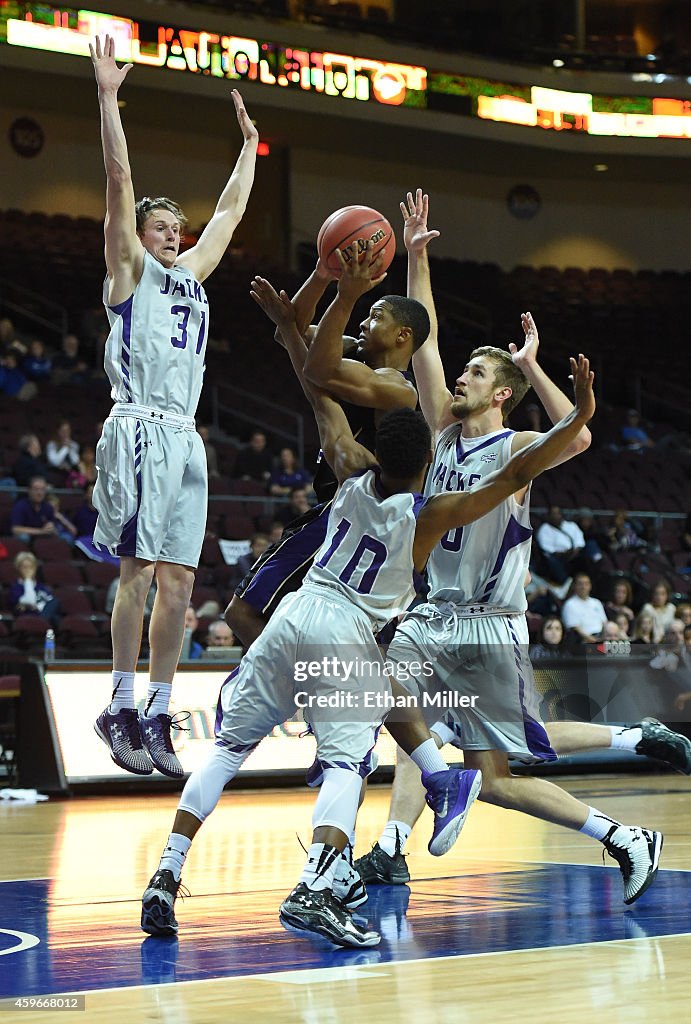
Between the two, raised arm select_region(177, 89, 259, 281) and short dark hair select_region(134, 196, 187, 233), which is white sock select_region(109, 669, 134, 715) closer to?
raised arm select_region(177, 89, 259, 281)

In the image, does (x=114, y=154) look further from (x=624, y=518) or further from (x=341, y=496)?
(x=624, y=518)

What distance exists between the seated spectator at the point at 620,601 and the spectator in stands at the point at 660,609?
178mm

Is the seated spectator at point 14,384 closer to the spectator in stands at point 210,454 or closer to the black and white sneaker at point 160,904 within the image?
the spectator in stands at point 210,454

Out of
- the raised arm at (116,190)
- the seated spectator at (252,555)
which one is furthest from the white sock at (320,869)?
the seated spectator at (252,555)

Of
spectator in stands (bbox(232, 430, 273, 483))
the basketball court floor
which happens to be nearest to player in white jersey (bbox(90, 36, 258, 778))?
the basketball court floor

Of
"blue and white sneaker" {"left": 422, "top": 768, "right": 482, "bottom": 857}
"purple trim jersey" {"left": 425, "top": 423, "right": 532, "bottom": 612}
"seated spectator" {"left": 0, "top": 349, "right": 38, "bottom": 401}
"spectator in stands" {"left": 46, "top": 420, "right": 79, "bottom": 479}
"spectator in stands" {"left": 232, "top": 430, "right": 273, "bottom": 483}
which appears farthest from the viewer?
"spectator in stands" {"left": 232, "top": 430, "right": 273, "bottom": 483}

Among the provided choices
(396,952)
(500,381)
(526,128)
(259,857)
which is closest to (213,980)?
(396,952)

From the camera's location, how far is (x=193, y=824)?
16.1ft

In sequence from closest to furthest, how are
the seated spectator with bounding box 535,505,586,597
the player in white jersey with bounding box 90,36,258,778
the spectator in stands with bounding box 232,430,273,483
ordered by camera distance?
the player in white jersey with bounding box 90,36,258,778 → the seated spectator with bounding box 535,505,586,597 → the spectator in stands with bounding box 232,430,273,483

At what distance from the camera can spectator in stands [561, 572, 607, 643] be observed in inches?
571

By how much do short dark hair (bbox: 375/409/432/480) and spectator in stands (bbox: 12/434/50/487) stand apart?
9.96m

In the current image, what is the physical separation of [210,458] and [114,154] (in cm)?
1064

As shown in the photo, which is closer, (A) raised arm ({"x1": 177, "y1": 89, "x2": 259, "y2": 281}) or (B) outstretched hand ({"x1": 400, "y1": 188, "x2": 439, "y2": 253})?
(A) raised arm ({"x1": 177, "y1": 89, "x2": 259, "y2": 281})

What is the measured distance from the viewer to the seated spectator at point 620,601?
585 inches
